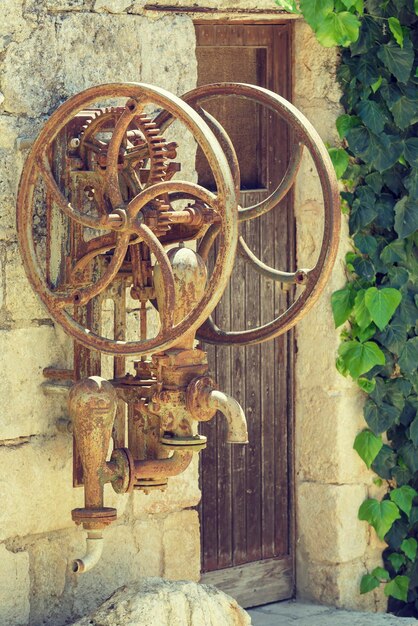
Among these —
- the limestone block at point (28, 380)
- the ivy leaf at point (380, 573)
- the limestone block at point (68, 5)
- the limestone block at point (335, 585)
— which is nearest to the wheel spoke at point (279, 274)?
the limestone block at point (28, 380)

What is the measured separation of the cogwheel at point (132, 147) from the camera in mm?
3953

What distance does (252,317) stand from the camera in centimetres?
530

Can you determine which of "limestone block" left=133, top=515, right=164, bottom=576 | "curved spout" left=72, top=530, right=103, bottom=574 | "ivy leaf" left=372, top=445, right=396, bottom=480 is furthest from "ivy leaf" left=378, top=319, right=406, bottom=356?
"curved spout" left=72, top=530, right=103, bottom=574

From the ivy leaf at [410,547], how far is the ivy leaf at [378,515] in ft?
0.36

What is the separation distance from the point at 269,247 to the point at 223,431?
660 mm

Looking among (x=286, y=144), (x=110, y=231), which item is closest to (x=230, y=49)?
(x=286, y=144)

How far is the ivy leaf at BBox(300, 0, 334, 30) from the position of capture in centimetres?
492

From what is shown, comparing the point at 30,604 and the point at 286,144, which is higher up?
the point at 286,144

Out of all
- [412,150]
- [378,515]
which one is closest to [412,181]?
[412,150]

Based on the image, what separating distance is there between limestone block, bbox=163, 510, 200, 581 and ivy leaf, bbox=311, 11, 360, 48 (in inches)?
62.4

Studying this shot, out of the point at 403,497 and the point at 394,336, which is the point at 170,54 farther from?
the point at 403,497

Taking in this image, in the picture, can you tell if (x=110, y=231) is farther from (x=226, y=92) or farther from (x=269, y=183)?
(x=269, y=183)

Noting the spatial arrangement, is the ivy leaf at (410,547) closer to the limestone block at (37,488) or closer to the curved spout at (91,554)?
the limestone block at (37,488)

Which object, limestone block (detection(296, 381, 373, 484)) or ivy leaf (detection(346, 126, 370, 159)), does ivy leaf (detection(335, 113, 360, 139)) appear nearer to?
ivy leaf (detection(346, 126, 370, 159))
